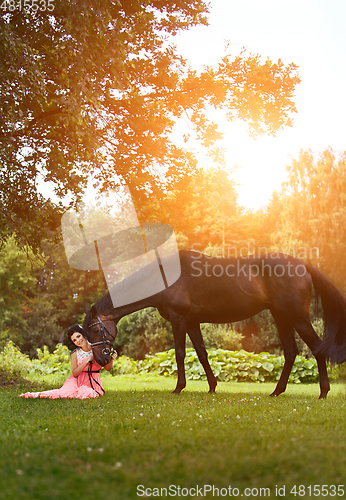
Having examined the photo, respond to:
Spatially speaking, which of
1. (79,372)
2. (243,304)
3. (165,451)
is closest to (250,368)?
(243,304)

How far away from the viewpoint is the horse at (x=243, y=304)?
618 centimetres

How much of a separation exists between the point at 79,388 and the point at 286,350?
11.6 ft

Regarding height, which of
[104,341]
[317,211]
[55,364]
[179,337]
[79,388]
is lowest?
[55,364]

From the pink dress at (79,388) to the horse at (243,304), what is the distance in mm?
619

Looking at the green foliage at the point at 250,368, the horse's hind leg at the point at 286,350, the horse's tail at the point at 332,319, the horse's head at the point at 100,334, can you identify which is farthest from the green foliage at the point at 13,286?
the horse's tail at the point at 332,319

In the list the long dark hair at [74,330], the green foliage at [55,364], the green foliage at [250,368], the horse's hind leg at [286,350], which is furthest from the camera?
the green foliage at [55,364]

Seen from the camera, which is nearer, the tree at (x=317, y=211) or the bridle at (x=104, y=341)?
the bridle at (x=104, y=341)

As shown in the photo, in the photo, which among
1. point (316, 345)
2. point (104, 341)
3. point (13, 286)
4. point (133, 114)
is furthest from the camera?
point (13, 286)

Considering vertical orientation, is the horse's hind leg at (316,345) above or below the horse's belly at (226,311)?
below

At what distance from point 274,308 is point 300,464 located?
4.37m

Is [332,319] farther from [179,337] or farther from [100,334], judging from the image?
[100,334]

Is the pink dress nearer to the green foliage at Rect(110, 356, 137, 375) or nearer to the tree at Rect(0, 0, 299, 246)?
the tree at Rect(0, 0, 299, 246)

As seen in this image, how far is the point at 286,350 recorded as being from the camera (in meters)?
6.60

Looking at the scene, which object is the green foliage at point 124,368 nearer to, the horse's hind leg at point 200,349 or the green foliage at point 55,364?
the green foliage at point 55,364
